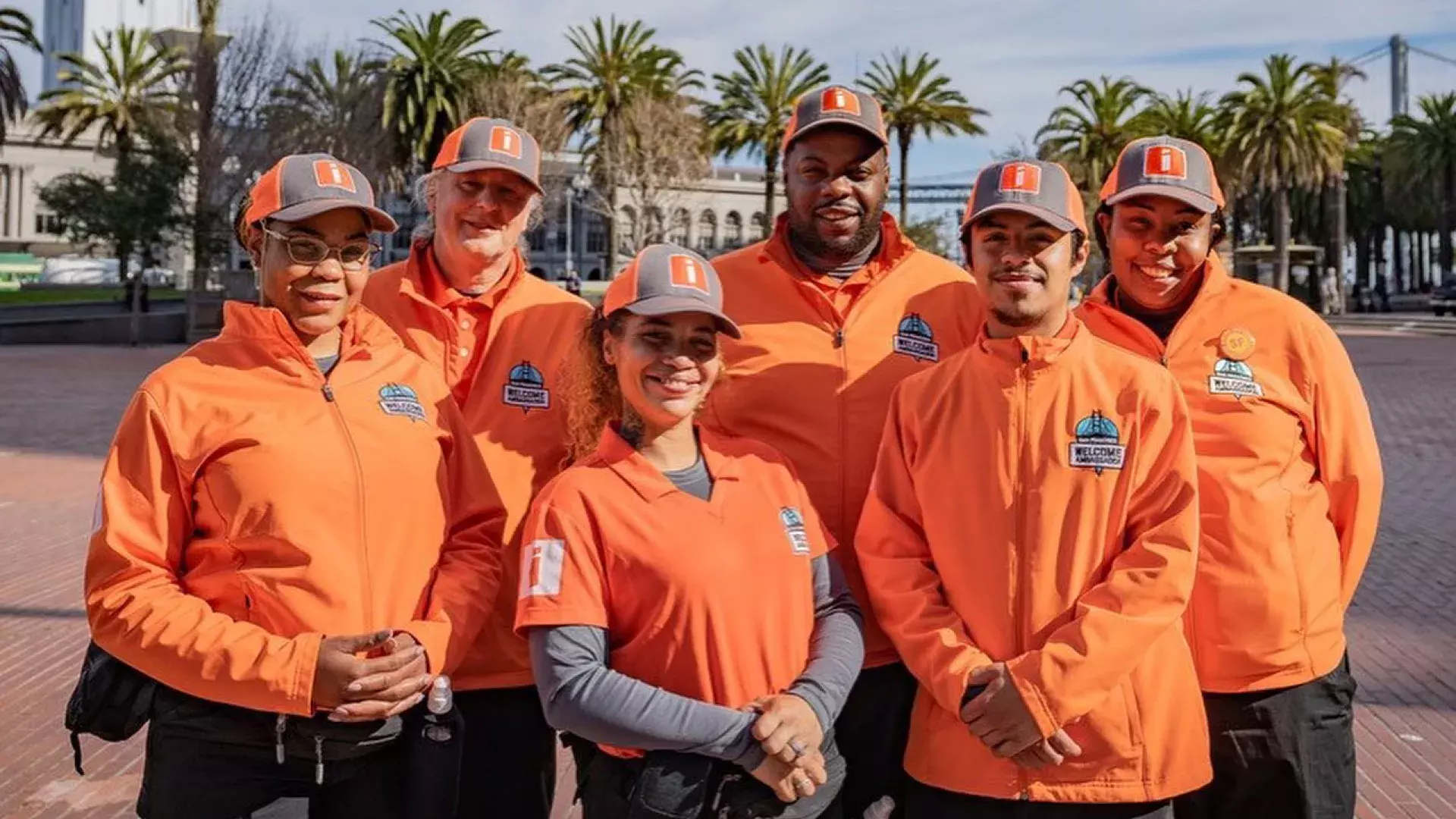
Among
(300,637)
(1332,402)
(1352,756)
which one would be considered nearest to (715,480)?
(300,637)

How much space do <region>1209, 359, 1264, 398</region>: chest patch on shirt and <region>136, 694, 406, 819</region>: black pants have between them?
2315 mm

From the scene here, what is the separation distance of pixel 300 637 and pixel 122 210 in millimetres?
35319

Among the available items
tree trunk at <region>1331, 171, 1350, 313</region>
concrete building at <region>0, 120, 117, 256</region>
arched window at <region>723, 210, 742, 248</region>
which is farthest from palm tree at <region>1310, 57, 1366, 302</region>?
concrete building at <region>0, 120, 117, 256</region>

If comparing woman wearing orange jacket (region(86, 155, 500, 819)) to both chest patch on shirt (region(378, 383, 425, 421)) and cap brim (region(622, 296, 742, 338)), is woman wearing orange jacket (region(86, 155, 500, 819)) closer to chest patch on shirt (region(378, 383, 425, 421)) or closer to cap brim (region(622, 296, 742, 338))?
chest patch on shirt (region(378, 383, 425, 421))

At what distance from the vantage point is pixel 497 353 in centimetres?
354

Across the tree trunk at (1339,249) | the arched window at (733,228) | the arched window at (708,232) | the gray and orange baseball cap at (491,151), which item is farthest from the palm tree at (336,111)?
the arched window at (733,228)

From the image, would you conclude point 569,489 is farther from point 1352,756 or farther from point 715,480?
point 1352,756

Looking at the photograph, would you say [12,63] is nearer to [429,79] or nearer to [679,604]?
[429,79]

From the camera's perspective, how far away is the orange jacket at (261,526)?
2.69 meters

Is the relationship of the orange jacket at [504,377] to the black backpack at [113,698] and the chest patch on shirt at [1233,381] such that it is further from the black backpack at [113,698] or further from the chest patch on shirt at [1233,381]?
the chest patch on shirt at [1233,381]

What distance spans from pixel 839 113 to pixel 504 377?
120cm

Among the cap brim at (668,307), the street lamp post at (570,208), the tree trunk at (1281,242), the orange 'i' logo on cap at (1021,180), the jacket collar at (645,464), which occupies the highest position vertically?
the street lamp post at (570,208)

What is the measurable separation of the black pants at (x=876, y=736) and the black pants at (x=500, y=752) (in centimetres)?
85

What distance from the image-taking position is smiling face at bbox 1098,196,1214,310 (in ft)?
11.0
